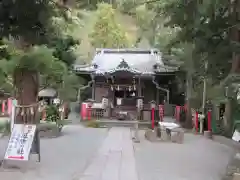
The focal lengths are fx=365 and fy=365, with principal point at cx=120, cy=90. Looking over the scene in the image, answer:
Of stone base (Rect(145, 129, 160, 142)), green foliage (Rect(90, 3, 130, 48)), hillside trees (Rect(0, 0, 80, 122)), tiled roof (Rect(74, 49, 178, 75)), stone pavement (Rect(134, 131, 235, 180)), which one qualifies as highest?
green foliage (Rect(90, 3, 130, 48))

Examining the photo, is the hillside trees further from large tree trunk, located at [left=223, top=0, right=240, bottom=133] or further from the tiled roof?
the tiled roof

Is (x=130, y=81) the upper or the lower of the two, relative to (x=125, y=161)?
upper

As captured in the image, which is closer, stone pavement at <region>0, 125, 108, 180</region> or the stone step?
stone pavement at <region>0, 125, 108, 180</region>

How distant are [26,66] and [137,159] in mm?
4149

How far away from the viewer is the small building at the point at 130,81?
24828mm

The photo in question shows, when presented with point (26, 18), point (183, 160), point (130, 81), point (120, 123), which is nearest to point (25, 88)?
point (183, 160)

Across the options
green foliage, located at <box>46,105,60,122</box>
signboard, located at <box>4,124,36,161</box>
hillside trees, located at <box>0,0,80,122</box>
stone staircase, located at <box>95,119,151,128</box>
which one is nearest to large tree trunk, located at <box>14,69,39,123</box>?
hillside trees, located at <box>0,0,80,122</box>

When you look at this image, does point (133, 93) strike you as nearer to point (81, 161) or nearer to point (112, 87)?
point (112, 87)

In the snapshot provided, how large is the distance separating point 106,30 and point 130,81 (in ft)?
45.0

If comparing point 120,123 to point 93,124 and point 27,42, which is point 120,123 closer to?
point 93,124

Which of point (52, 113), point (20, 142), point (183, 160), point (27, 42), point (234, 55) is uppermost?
point (234, 55)

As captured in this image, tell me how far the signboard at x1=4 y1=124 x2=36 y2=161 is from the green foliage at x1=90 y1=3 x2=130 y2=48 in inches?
1170

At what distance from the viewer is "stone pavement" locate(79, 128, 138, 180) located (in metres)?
8.04

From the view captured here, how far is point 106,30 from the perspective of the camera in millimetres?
38062
